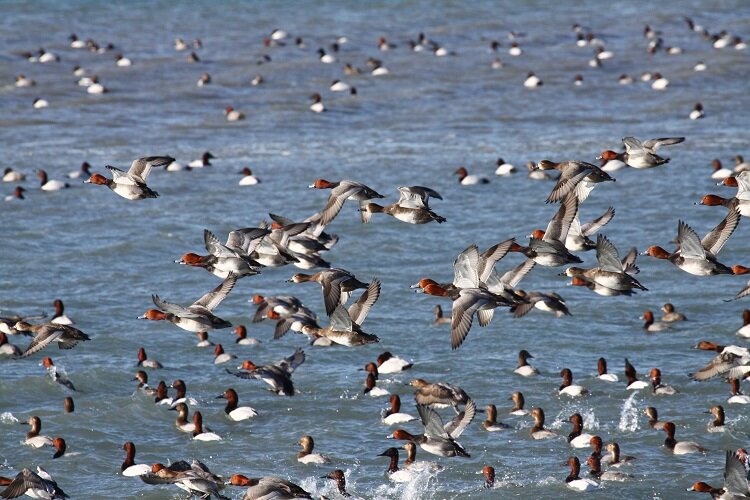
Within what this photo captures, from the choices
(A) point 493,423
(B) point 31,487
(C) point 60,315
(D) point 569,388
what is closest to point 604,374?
(D) point 569,388

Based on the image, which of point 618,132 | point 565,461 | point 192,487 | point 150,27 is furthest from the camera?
point 150,27

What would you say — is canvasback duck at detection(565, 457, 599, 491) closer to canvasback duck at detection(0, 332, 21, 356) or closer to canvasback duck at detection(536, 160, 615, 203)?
canvasback duck at detection(536, 160, 615, 203)

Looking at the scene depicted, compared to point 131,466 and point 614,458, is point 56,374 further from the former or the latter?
point 614,458

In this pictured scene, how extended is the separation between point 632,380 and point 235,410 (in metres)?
8.00

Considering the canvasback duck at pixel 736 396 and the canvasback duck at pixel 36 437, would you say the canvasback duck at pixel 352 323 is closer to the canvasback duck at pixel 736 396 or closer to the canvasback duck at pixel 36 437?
the canvasback duck at pixel 36 437

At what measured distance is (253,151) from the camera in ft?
153

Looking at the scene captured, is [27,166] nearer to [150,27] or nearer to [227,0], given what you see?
[150,27]

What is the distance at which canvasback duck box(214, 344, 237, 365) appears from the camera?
1126 inches

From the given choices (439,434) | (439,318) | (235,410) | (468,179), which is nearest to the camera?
(439,434)

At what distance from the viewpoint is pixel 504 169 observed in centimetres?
4228

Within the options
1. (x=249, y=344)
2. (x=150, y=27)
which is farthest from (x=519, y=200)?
(x=150, y=27)

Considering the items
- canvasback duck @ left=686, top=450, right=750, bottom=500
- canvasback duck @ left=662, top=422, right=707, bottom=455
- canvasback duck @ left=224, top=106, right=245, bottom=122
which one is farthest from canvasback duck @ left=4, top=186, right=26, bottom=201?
canvasback duck @ left=686, top=450, right=750, bottom=500

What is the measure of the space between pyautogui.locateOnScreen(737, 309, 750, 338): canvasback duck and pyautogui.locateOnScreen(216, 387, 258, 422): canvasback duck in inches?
437

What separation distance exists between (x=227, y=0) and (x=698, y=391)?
5826 cm
